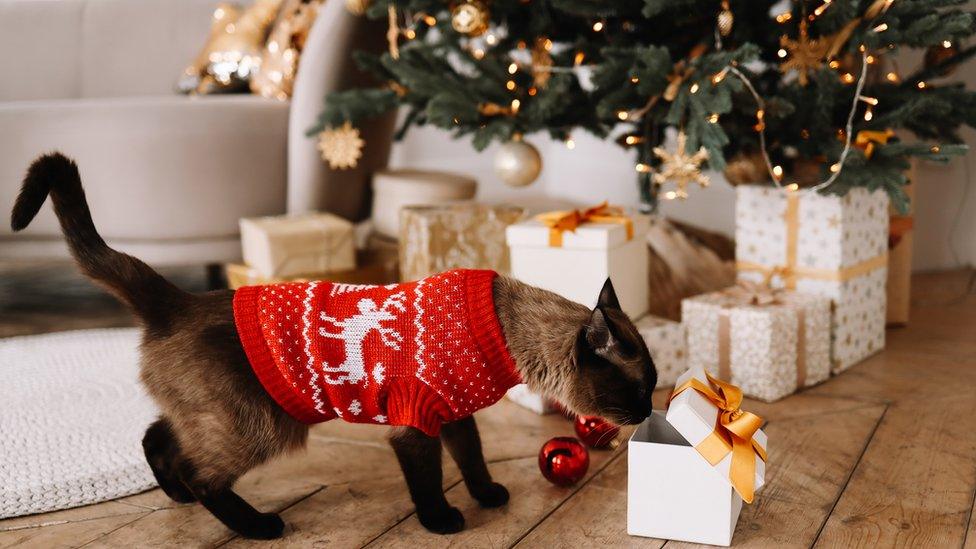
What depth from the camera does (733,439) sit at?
3.38 ft

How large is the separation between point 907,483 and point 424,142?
2702mm

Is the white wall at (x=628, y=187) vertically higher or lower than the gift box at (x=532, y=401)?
higher

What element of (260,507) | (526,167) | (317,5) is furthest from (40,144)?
(260,507)

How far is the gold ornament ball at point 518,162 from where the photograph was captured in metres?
1.90

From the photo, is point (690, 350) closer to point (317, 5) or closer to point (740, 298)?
point (740, 298)

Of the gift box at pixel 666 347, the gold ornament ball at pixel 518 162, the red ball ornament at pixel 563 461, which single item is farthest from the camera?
the gold ornament ball at pixel 518 162

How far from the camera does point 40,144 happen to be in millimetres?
2113

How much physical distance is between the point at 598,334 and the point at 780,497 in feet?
1.30

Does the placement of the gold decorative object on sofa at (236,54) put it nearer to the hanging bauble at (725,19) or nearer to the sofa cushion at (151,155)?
the sofa cushion at (151,155)

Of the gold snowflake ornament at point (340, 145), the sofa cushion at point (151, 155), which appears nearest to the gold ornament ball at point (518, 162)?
the gold snowflake ornament at point (340, 145)

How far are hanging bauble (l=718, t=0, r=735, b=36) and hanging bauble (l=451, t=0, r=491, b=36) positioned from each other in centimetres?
47

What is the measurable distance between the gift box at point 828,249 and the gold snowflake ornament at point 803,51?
0.77 ft

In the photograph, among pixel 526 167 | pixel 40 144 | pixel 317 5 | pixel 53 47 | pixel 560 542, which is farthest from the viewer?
pixel 53 47

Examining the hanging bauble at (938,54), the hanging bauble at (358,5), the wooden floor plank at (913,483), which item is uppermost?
the hanging bauble at (358,5)
